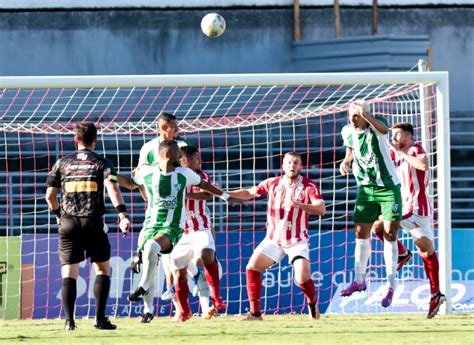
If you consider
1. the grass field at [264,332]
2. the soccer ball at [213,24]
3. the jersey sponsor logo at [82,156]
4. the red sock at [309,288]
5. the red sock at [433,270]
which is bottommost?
the grass field at [264,332]

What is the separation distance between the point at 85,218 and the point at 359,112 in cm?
282

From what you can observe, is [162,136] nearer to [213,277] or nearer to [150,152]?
[150,152]

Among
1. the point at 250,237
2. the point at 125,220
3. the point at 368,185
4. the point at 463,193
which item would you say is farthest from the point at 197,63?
the point at 125,220

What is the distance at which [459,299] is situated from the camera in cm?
1539

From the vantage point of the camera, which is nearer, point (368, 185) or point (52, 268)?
point (368, 185)

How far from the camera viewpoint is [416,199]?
42.7 ft

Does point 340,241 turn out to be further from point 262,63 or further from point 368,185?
point 262,63

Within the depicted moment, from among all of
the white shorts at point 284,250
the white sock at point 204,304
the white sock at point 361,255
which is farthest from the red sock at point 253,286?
the white sock at point 361,255

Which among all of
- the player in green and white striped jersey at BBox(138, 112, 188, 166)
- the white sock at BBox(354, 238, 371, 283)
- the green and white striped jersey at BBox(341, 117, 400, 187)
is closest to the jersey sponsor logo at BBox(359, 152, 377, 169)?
the green and white striped jersey at BBox(341, 117, 400, 187)

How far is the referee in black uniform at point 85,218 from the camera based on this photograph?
1085 centimetres

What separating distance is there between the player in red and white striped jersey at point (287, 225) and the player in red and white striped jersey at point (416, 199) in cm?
76

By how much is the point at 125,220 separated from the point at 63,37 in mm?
13360

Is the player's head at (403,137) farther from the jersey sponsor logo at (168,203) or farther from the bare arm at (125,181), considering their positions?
the bare arm at (125,181)

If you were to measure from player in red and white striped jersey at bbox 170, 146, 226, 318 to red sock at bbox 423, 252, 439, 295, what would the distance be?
79.4 inches
